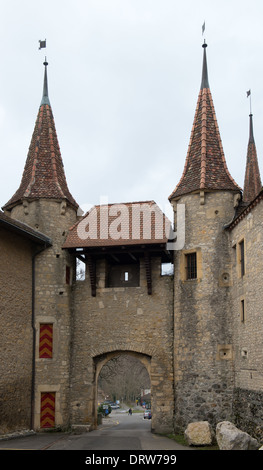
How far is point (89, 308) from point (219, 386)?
5648 mm

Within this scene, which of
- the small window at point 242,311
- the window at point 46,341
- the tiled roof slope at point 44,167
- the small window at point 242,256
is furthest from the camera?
the tiled roof slope at point 44,167

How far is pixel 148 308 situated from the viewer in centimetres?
2012

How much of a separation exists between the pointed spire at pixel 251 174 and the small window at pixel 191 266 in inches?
280

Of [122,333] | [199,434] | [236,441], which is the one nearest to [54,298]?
[122,333]

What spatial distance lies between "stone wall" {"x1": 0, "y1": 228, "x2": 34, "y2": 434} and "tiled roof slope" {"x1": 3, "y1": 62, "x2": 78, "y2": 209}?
7.85 ft

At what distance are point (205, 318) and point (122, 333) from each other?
334 cm

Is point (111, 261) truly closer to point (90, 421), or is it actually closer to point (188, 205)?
point (188, 205)

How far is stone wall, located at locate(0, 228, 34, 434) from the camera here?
702 inches

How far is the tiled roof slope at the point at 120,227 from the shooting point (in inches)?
785

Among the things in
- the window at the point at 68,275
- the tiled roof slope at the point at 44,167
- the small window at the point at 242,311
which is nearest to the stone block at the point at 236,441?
the small window at the point at 242,311

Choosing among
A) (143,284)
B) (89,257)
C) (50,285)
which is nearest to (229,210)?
(143,284)

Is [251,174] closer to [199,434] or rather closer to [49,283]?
[49,283]

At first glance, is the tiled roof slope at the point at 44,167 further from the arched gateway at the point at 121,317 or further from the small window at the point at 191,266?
the small window at the point at 191,266

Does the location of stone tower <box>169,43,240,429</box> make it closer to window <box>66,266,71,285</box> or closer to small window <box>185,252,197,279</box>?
small window <box>185,252,197,279</box>
